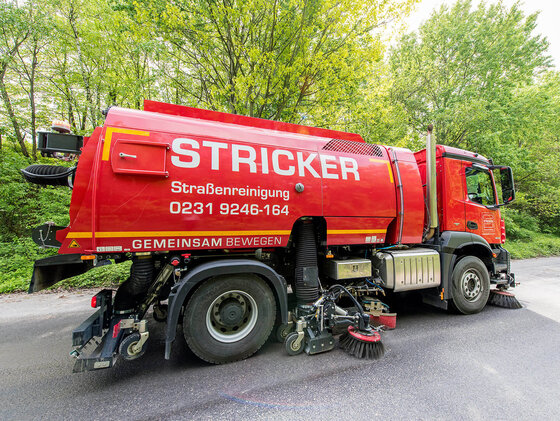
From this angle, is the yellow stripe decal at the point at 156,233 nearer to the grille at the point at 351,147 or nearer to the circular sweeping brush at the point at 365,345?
the grille at the point at 351,147

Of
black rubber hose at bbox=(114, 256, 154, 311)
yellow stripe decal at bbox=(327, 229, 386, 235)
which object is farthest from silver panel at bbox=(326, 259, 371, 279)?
black rubber hose at bbox=(114, 256, 154, 311)

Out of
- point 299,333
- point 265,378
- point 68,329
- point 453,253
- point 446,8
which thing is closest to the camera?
point 265,378

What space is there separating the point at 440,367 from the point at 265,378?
6.42 feet

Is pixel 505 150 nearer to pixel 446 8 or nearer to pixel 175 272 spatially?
pixel 446 8

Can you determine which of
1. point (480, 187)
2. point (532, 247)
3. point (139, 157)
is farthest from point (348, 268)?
point (532, 247)

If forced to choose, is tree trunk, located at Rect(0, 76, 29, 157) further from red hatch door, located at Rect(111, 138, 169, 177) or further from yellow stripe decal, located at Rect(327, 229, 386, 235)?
yellow stripe decal, located at Rect(327, 229, 386, 235)

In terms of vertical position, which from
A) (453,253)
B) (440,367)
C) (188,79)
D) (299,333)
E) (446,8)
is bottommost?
(440,367)

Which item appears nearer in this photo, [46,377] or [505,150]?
[46,377]

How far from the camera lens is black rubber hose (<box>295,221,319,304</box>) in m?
3.24

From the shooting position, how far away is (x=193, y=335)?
2.59m

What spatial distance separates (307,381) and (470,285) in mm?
3731

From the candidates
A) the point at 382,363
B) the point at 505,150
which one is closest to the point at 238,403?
the point at 382,363

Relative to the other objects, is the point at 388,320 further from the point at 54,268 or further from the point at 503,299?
the point at 54,268

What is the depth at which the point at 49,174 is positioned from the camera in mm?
2658
